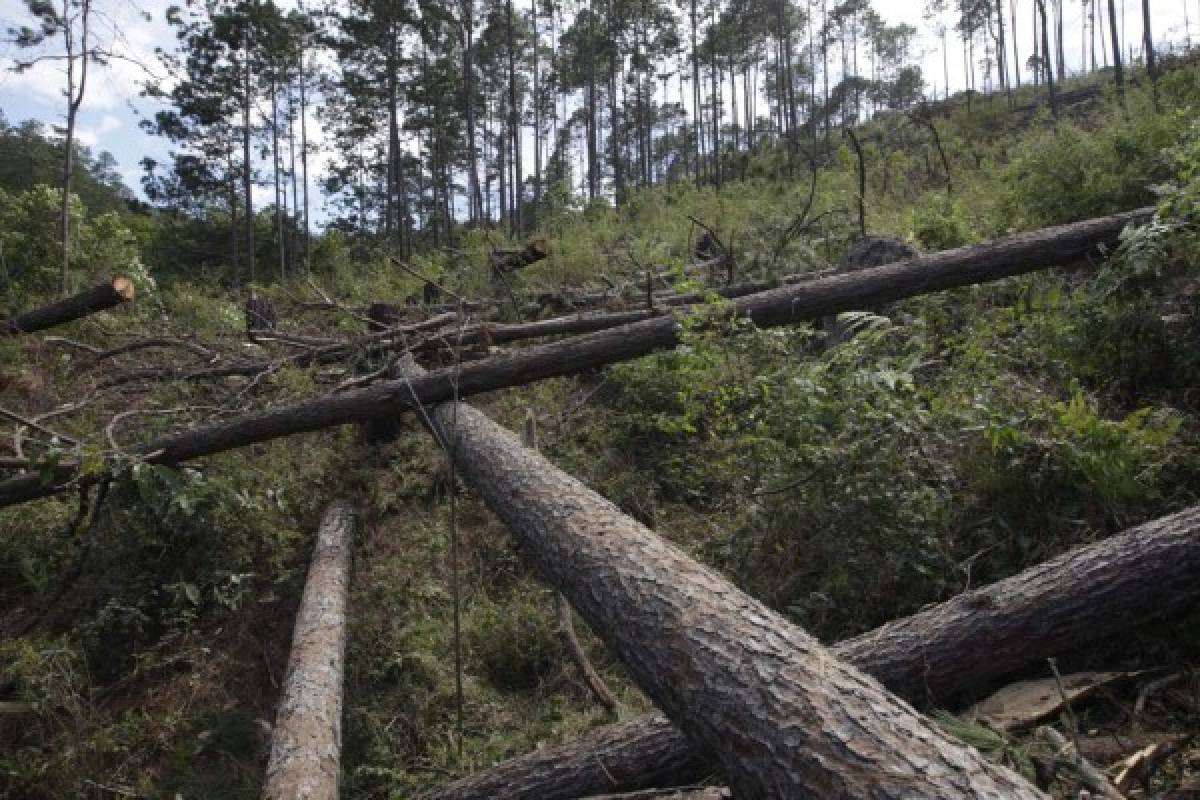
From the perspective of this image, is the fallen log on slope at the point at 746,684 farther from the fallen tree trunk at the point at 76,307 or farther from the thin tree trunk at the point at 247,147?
the thin tree trunk at the point at 247,147

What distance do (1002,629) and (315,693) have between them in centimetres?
281

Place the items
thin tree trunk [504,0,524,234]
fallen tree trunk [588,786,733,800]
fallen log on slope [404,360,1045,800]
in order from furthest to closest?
thin tree trunk [504,0,524,234]
fallen tree trunk [588,786,733,800]
fallen log on slope [404,360,1045,800]

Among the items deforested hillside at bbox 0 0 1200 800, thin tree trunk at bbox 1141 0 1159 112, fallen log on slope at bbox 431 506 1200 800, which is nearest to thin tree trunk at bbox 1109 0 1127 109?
thin tree trunk at bbox 1141 0 1159 112

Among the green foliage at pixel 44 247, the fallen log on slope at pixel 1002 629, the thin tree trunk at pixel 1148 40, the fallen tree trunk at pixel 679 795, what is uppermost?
the thin tree trunk at pixel 1148 40

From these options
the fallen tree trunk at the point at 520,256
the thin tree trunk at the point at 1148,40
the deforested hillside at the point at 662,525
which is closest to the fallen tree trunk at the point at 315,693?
the deforested hillside at the point at 662,525

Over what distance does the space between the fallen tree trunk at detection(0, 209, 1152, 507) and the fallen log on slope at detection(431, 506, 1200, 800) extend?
2951 millimetres

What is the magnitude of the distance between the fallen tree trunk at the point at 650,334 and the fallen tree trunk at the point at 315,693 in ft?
3.20

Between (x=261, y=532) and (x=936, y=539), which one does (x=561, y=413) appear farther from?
(x=936, y=539)

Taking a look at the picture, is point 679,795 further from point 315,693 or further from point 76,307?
point 76,307

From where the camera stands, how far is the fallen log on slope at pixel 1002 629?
2.40 metres

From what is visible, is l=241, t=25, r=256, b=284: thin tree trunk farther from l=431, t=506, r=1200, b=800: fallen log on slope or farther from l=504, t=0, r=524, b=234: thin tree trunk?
l=431, t=506, r=1200, b=800: fallen log on slope

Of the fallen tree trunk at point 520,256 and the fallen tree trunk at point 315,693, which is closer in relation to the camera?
the fallen tree trunk at point 315,693

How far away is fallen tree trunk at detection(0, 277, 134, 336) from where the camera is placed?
6.84 metres

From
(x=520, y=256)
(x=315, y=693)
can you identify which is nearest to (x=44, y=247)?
(x=520, y=256)
